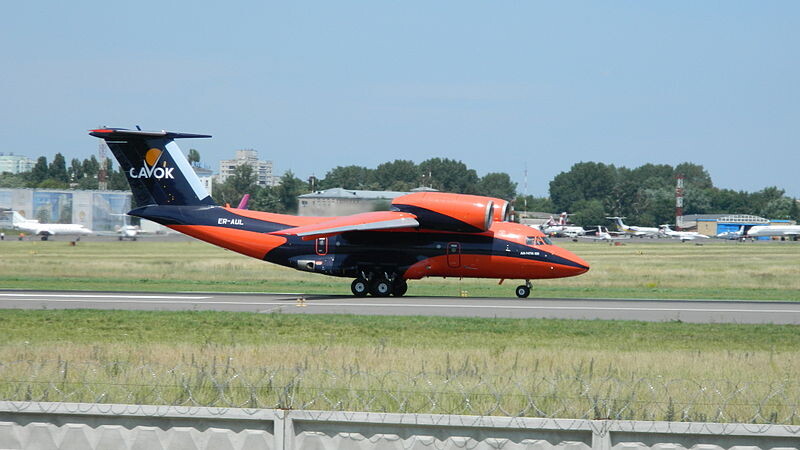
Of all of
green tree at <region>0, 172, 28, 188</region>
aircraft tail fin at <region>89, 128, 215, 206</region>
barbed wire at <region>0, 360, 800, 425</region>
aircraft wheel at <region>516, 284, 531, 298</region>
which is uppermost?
green tree at <region>0, 172, 28, 188</region>

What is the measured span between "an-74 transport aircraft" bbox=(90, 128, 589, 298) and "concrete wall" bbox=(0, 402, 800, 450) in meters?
22.1

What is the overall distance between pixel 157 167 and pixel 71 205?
332 ft

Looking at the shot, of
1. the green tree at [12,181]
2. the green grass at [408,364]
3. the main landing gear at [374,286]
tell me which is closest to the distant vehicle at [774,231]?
the main landing gear at [374,286]

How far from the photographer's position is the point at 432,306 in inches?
1158

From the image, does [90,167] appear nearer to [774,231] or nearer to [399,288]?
[774,231]

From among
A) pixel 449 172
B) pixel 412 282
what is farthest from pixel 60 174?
pixel 412 282

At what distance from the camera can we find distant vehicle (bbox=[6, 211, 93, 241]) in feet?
362

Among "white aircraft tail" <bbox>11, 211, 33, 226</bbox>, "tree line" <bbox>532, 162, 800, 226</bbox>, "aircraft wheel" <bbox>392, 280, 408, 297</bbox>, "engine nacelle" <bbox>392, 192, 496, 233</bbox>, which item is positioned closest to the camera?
"engine nacelle" <bbox>392, 192, 496, 233</bbox>

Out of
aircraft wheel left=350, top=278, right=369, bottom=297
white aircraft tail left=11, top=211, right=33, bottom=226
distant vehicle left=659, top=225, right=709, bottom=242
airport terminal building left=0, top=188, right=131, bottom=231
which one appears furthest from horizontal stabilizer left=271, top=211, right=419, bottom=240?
airport terminal building left=0, top=188, right=131, bottom=231

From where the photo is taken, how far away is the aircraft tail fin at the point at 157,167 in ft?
113

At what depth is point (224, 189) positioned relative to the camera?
11738 cm

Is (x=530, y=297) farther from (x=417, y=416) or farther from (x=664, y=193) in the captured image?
(x=664, y=193)

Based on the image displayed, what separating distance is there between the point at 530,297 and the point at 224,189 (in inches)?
3442

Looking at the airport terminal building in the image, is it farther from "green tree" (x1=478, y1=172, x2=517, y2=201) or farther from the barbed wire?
the barbed wire
